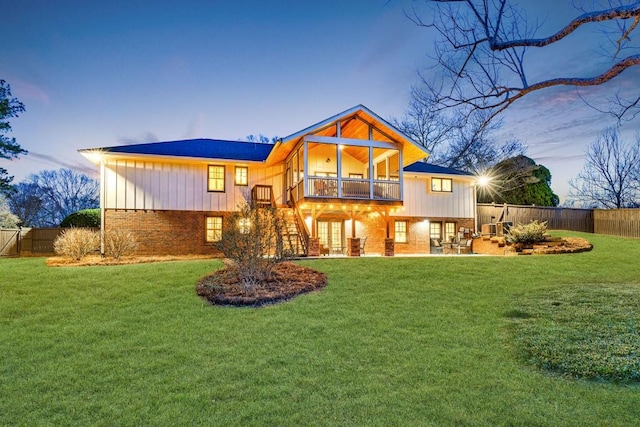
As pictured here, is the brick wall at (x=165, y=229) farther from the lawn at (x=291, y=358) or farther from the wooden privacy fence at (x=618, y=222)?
the wooden privacy fence at (x=618, y=222)

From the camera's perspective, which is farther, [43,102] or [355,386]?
[43,102]

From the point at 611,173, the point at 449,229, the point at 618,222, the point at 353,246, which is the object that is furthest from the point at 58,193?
the point at 611,173

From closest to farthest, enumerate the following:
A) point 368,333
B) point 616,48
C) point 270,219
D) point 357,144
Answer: point 616,48
point 368,333
point 270,219
point 357,144

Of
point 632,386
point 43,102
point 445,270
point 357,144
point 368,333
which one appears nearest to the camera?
point 632,386

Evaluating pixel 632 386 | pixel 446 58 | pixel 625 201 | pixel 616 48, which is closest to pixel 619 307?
pixel 632 386

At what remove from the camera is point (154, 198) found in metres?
15.8

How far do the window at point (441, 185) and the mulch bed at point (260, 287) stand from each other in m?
12.3

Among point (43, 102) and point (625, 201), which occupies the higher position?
point (43, 102)

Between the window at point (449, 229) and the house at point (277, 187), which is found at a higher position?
the house at point (277, 187)

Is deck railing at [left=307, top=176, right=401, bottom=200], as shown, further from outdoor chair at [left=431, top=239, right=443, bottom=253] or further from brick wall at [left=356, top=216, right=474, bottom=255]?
outdoor chair at [left=431, top=239, right=443, bottom=253]

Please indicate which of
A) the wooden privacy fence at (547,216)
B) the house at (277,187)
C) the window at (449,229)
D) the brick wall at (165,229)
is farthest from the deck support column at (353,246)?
the wooden privacy fence at (547,216)

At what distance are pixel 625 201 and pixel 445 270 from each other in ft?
76.2

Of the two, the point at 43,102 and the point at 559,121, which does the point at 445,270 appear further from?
the point at 43,102

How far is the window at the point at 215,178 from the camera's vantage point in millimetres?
16625
